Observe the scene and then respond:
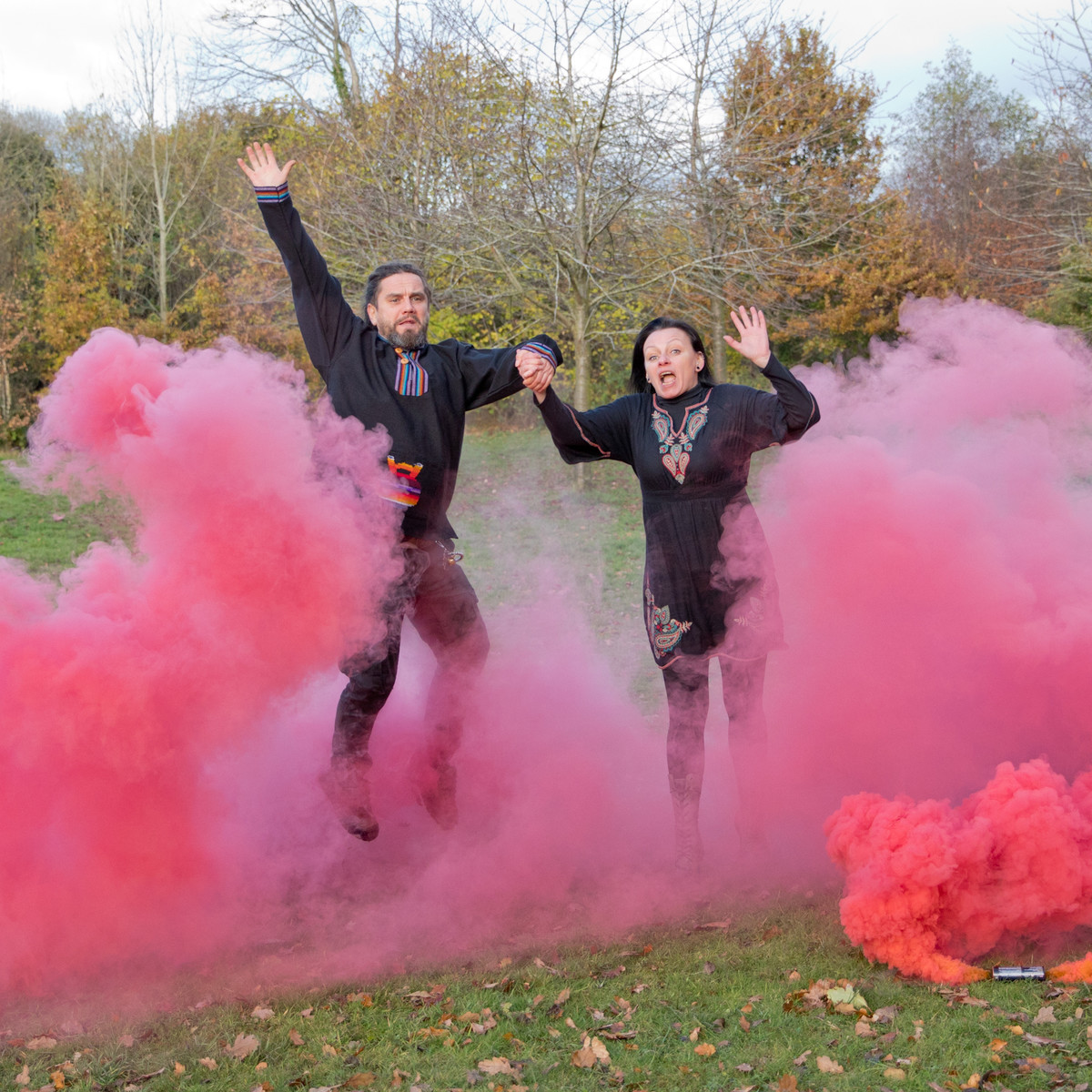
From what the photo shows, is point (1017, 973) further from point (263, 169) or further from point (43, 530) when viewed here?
point (43, 530)

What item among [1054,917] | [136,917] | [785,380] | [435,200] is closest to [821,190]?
[435,200]

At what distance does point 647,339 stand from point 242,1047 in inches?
112

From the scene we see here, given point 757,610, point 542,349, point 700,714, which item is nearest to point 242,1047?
point 700,714

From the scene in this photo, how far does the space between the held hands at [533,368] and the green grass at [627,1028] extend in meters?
2.08

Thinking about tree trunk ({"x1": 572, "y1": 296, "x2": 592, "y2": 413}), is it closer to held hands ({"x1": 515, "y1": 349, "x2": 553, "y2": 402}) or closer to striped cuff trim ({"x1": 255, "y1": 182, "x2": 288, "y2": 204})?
held hands ({"x1": 515, "y1": 349, "x2": 553, "y2": 402})

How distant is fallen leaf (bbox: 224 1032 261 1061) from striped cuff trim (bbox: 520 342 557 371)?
2.51 metres

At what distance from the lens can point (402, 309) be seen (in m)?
3.95

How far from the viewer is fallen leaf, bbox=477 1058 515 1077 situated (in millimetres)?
2814

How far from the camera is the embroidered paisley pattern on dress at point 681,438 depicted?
3840 mm

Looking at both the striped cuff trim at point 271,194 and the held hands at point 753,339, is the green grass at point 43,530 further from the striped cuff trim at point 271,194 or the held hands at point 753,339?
the held hands at point 753,339

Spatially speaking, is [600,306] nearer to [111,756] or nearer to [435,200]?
[435,200]

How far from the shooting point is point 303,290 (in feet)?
12.6

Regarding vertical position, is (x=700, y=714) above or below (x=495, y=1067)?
above

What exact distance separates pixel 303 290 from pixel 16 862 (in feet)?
7.49
